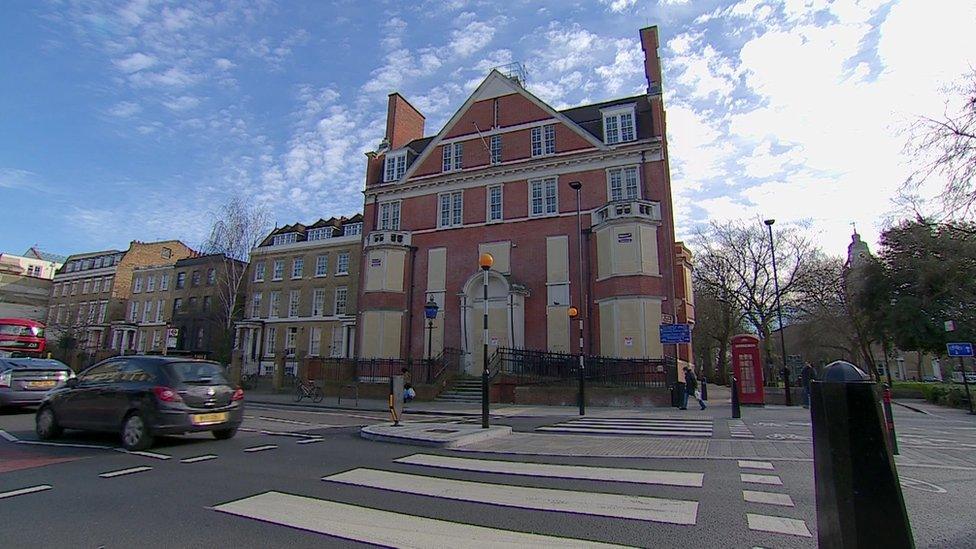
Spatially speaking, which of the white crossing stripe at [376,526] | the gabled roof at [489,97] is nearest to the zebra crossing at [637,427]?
the white crossing stripe at [376,526]

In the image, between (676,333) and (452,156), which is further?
(452,156)

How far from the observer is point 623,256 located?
25.4 meters

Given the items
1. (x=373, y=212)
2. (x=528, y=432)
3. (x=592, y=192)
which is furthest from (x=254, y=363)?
(x=528, y=432)

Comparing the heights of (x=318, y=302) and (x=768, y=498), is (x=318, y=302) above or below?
above

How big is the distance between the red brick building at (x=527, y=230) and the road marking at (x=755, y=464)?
17.0 meters

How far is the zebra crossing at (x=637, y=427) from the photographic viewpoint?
11371 millimetres

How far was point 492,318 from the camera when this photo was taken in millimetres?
29141

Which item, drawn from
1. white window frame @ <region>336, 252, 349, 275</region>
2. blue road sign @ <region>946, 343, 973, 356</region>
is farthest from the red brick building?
blue road sign @ <region>946, 343, 973, 356</region>

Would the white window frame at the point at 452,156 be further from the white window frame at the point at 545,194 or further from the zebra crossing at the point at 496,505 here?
the zebra crossing at the point at 496,505

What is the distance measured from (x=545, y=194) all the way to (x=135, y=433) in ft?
79.9

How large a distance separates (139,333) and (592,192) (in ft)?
162

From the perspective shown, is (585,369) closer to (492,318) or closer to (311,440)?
(492,318)

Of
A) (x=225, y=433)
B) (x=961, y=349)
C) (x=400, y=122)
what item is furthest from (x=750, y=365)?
(x=400, y=122)

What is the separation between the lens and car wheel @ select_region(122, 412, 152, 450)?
8.19m
